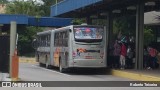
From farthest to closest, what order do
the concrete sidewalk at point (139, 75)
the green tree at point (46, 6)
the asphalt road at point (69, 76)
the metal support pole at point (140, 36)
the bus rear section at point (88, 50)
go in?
the green tree at point (46, 6)
the metal support pole at point (140, 36)
the bus rear section at point (88, 50)
the asphalt road at point (69, 76)
the concrete sidewalk at point (139, 75)

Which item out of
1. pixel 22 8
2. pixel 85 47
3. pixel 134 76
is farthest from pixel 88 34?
pixel 22 8

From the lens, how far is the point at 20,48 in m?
58.2

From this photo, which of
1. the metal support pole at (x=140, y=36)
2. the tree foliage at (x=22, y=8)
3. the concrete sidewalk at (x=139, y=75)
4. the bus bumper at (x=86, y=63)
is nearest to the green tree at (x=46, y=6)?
the tree foliage at (x=22, y=8)

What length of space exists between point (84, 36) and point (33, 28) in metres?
32.6

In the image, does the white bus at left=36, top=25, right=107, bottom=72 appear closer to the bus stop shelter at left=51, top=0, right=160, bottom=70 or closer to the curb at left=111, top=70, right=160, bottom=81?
the curb at left=111, top=70, right=160, bottom=81

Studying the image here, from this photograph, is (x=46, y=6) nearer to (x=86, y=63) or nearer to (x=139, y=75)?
(x=86, y=63)

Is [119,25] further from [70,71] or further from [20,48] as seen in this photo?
[70,71]

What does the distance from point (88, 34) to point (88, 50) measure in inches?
36.9

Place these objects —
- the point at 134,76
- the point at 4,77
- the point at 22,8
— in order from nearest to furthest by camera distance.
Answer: the point at 4,77, the point at 134,76, the point at 22,8

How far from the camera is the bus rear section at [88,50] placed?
89.5ft

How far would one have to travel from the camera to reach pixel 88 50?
89.4ft

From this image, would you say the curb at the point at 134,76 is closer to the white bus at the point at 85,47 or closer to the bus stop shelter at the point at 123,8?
the white bus at the point at 85,47

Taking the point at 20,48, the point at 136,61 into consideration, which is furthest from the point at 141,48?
the point at 20,48

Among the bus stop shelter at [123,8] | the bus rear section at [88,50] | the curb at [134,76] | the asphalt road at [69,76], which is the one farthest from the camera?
the bus stop shelter at [123,8]
